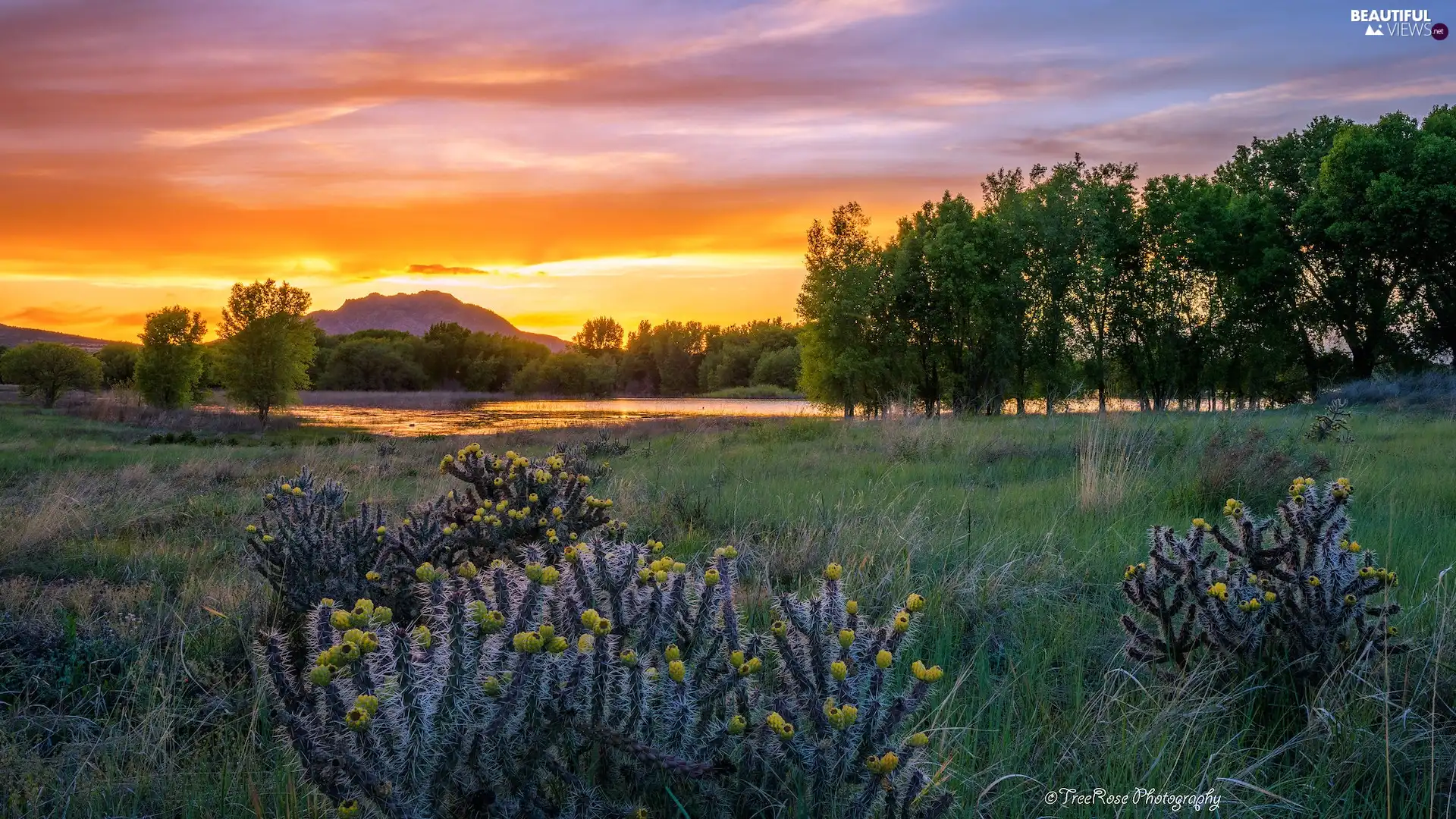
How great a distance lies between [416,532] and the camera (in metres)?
4.34

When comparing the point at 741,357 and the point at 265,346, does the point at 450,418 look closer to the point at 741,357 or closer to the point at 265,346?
the point at 265,346

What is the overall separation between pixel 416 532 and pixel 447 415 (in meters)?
47.9

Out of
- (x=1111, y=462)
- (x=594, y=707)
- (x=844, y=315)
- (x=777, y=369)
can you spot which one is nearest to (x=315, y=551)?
(x=594, y=707)

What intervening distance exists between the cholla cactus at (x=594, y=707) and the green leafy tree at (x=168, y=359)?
5032cm

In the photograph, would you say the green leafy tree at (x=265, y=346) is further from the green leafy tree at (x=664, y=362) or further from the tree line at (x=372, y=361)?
the green leafy tree at (x=664, y=362)

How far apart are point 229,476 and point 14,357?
147 ft

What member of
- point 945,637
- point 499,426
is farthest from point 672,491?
point 499,426

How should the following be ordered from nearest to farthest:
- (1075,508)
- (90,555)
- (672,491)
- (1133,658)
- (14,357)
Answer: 1. (1133,658)
2. (90,555)
3. (1075,508)
4. (672,491)
5. (14,357)

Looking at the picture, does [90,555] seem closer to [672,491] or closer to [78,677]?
[78,677]

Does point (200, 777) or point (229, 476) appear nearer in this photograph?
point (200, 777)

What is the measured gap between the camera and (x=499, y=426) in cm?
3600

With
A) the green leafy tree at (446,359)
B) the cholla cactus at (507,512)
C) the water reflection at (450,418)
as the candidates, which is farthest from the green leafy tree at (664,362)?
the cholla cactus at (507,512)

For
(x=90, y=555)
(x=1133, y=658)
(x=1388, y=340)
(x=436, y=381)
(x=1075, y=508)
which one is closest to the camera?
(x=1133, y=658)

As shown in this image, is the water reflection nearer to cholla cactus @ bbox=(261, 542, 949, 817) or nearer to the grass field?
the grass field
